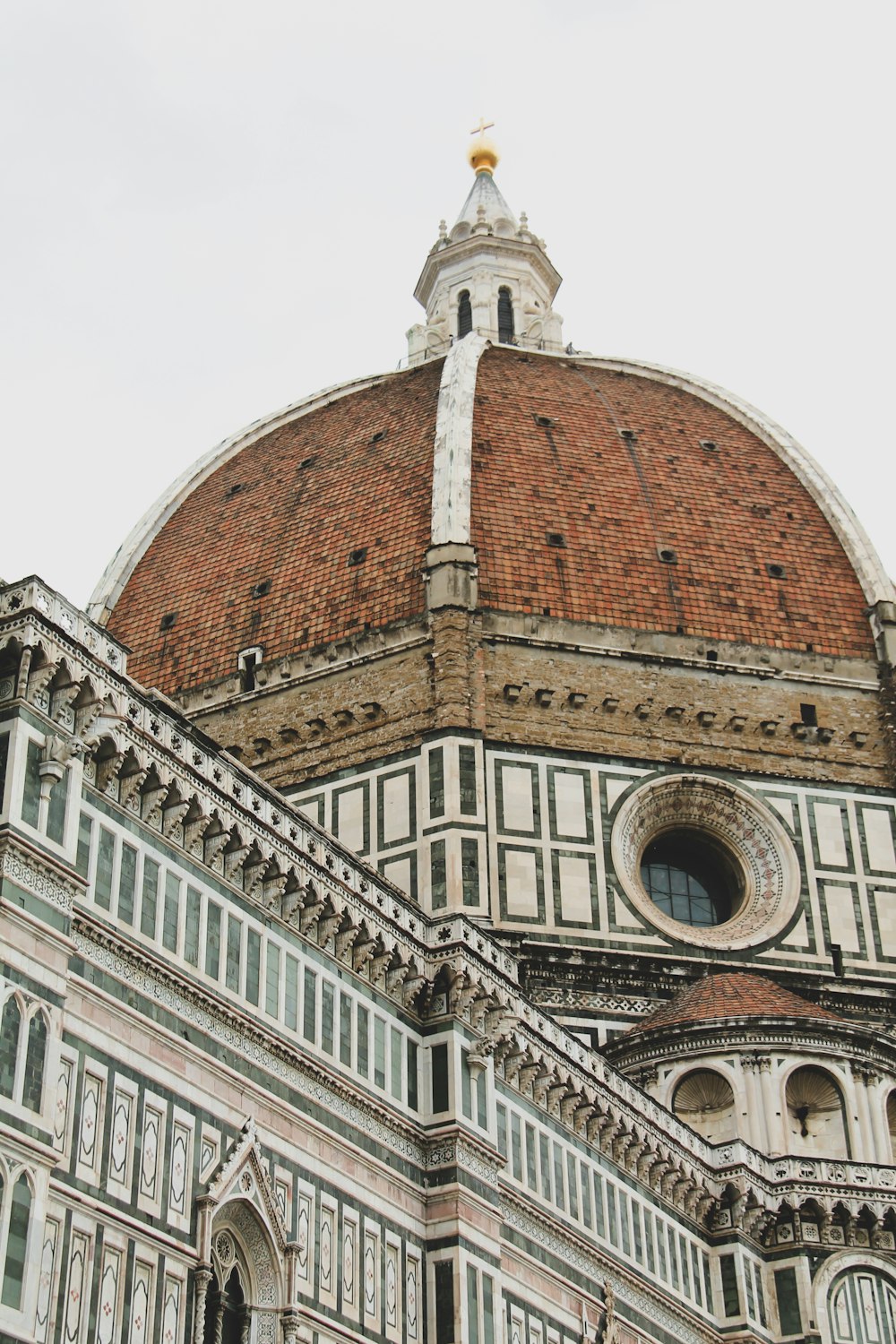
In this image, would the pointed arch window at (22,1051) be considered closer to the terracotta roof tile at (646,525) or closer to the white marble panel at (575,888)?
the white marble panel at (575,888)

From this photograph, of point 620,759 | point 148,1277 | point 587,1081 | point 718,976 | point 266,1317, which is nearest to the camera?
point 148,1277

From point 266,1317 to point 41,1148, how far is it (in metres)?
4.64

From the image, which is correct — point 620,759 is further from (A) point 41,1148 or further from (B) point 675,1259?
(A) point 41,1148

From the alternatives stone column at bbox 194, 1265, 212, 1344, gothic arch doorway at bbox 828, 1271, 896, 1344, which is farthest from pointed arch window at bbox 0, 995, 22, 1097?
gothic arch doorway at bbox 828, 1271, 896, 1344

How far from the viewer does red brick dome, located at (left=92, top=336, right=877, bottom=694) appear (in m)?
42.5

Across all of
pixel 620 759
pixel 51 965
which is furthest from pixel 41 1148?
pixel 620 759

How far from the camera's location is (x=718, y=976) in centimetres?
3672

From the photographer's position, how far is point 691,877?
4062 centimetres

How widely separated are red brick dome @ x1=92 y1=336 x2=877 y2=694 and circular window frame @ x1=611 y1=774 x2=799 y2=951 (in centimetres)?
367

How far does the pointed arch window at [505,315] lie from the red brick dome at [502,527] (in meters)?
7.93

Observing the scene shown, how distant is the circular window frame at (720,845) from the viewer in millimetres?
38531

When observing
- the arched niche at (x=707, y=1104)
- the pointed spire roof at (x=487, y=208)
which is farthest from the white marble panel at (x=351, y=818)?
the pointed spire roof at (x=487, y=208)

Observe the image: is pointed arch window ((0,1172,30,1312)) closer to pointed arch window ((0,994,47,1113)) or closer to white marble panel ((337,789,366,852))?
pointed arch window ((0,994,47,1113))

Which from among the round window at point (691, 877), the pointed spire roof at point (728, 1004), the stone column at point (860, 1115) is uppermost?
the round window at point (691, 877)
